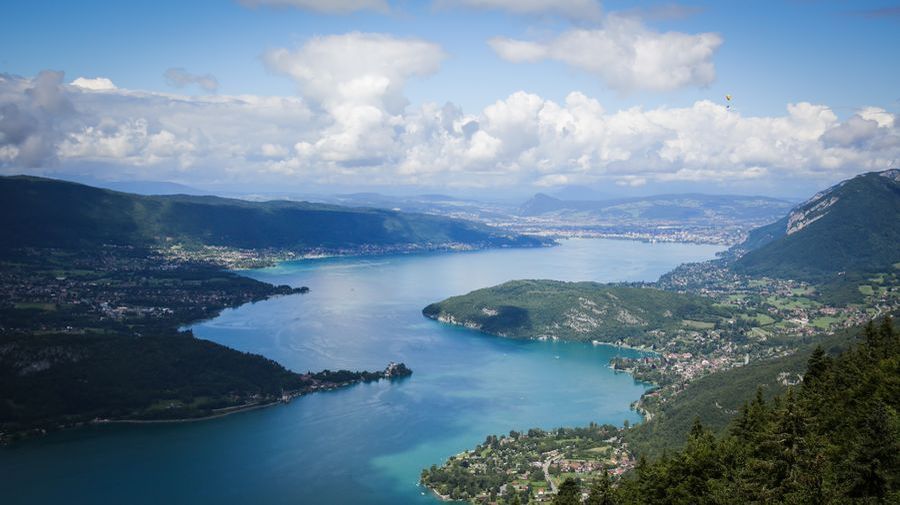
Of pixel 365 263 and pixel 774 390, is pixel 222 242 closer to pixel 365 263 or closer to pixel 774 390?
pixel 365 263

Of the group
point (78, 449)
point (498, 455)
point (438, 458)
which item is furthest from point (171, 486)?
point (498, 455)

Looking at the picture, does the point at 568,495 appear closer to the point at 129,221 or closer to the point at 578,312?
the point at 578,312

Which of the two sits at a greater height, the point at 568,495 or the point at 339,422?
the point at 568,495

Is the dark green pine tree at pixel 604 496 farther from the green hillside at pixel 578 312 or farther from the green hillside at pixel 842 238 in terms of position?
the green hillside at pixel 842 238

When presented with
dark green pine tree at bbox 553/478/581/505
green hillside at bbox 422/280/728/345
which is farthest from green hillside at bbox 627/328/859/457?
green hillside at bbox 422/280/728/345

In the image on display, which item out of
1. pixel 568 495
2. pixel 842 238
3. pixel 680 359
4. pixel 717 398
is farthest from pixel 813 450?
pixel 842 238

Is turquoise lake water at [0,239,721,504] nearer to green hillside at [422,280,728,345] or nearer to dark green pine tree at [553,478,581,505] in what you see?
green hillside at [422,280,728,345]
